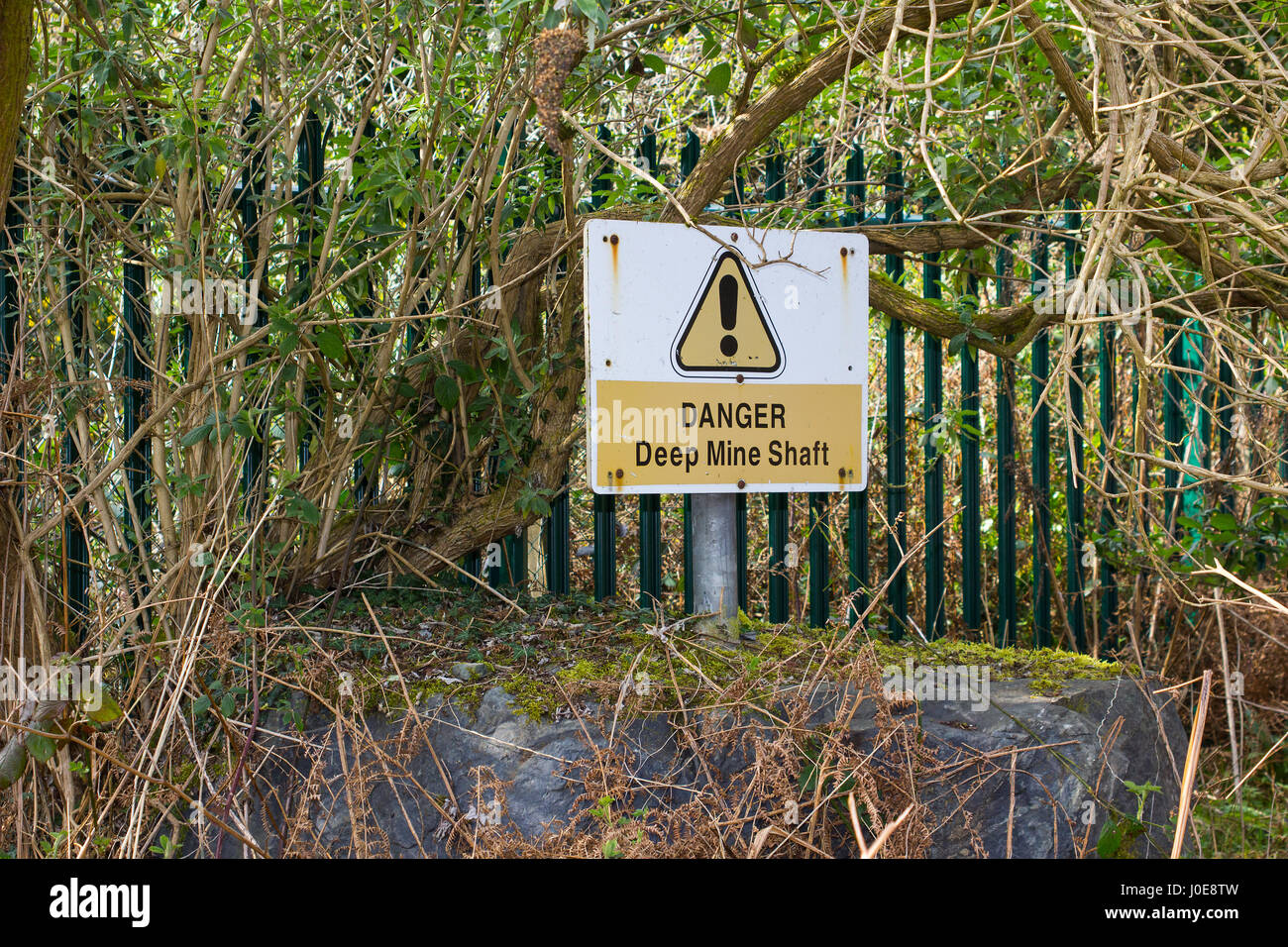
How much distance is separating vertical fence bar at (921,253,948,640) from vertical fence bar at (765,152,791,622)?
0.57 m

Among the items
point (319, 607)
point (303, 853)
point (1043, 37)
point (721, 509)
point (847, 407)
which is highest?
point (1043, 37)

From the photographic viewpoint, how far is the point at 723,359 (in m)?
2.49

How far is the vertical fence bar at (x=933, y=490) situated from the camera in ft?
12.1

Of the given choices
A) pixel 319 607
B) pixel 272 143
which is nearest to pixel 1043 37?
pixel 272 143

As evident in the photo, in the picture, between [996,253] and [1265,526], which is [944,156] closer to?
[996,253]

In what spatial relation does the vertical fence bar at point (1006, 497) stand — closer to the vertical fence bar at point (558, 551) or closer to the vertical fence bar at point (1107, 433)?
the vertical fence bar at point (1107, 433)

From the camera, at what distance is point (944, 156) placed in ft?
10.8

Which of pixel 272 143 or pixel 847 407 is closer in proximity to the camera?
pixel 847 407

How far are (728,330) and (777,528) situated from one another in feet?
3.80

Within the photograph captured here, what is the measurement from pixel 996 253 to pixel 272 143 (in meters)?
2.66

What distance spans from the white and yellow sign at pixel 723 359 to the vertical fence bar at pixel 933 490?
1.11 metres

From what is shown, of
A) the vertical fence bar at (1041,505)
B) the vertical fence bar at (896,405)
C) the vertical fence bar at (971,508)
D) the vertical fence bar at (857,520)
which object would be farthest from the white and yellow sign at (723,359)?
the vertical fence bar at (1041,505)

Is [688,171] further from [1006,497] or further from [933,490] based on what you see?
A: [1006,497]

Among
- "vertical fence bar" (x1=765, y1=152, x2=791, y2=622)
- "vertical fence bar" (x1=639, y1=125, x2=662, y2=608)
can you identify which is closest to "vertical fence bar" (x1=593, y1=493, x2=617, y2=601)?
"vertical fence bar" (x1=639, y1=125, x2=662, y2=608)
